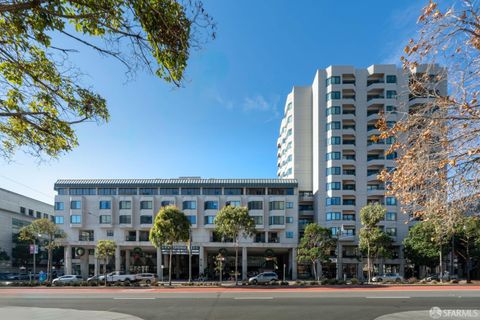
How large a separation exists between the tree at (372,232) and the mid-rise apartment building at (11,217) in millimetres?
72741

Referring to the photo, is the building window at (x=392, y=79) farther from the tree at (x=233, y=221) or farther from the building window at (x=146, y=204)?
the building window at (x=146, y=204)

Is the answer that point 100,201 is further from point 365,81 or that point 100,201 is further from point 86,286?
point 365,81

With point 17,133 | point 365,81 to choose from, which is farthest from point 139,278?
point 365,81

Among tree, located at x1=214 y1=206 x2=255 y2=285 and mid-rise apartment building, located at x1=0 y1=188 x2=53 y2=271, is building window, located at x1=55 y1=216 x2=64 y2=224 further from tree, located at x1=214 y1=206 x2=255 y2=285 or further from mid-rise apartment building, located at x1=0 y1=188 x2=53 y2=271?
tree, located at x1=214 y1=206 x2=255 y2=285

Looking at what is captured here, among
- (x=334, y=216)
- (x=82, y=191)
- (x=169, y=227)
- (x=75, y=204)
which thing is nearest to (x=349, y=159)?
(x=334, y=216)

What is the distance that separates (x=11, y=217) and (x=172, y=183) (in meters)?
45.2

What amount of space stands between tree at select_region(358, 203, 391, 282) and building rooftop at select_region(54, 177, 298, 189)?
18.7m

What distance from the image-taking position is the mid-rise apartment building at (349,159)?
195 ft

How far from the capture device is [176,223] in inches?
1460

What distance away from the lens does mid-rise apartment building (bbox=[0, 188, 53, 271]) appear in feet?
244

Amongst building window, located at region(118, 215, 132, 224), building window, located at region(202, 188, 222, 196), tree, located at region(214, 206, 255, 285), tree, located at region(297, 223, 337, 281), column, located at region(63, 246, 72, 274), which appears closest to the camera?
tree, located at region(214, 206, 255, 285)

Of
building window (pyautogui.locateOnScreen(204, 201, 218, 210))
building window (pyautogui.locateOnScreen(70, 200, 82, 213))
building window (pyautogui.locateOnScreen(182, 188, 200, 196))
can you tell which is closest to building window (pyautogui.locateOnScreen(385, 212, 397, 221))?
building window (pyautogui.locateOnScreen(204, 201, 218, 210))

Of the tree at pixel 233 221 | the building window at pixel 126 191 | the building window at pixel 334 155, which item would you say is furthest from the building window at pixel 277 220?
the building window at pixel 126 191

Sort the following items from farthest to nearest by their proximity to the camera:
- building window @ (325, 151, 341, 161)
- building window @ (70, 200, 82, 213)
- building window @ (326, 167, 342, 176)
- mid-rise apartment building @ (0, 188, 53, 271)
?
mid-rise apartment building @ (0, 188, 53, 271) < building window @ (325, 151, 341, 161) < building window @ (326, 167, 342, 176) < building window @ (70, 200, 82, 213)
